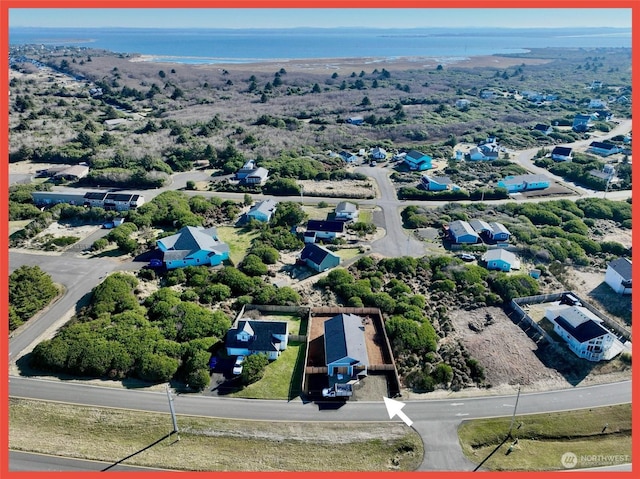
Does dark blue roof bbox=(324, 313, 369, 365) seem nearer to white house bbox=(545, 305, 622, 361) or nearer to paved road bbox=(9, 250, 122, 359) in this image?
white house bbox=(545, 305, 622, 361)

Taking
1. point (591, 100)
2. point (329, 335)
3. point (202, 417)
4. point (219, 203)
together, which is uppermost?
point (591, 100)

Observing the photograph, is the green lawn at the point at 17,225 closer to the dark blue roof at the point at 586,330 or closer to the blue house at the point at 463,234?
the blue house at the point at 463,234

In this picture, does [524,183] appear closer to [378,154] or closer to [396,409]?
[378,154]

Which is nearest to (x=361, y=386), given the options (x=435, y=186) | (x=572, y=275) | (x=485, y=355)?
(x=485, y=355)

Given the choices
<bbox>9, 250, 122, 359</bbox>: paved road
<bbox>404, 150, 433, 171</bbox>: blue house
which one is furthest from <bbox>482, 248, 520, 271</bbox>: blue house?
<bbox>9, 250, 122, 359</bbox>: paved road

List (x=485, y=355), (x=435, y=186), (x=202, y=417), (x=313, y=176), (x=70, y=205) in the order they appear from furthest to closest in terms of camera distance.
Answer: (x=313, y=176) → (x=435, y=186) → (x=70, y=205) → (x=485, y=355) → (x=202, y=417)

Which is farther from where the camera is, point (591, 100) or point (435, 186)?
point (591, 100)

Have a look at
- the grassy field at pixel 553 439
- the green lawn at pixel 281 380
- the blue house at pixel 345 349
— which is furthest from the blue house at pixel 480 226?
the green lawn at pixel 281 380

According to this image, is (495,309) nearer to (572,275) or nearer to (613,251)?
(572,275)
